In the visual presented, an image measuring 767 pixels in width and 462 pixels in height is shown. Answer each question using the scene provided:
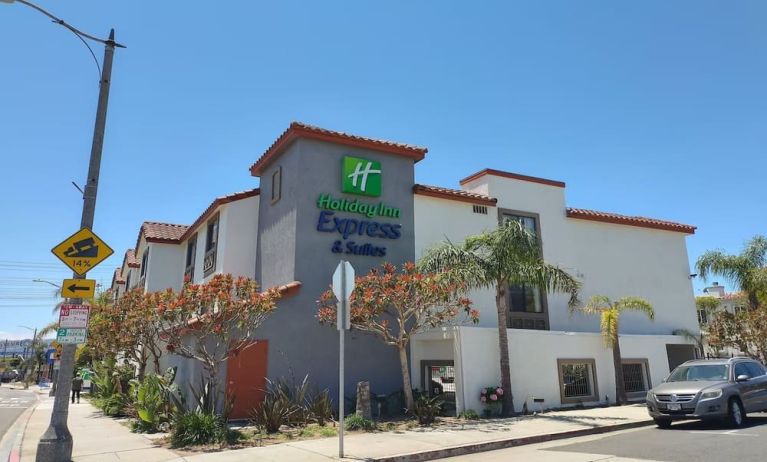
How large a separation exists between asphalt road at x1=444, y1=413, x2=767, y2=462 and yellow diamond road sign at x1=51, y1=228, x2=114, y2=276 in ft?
24.9

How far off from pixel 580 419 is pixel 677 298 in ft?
42.3

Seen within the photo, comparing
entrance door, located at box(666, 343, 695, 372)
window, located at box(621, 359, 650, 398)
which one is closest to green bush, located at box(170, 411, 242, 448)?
window, located at box(621, 359, 650, 398)

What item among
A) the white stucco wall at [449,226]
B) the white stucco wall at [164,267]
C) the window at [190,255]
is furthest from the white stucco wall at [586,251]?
the white stucco wall at [164,267]

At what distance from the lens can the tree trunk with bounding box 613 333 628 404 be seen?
18.0 meters

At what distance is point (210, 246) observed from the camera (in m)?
21.0

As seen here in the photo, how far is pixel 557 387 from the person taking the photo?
56.1 feet

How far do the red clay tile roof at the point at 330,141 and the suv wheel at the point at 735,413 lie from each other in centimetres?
1138

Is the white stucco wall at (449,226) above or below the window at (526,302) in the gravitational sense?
above

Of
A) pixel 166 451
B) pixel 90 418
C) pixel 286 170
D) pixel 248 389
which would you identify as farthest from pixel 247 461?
pixel 90 418

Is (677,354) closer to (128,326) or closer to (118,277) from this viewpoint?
(128,326)

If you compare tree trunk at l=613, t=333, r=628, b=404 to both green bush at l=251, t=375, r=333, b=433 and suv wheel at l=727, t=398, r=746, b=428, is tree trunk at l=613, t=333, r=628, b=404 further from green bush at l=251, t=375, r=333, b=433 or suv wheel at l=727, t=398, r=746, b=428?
green bush at l=251, t=375, r=333, b=433

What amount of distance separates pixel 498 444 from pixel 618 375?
9197 mm

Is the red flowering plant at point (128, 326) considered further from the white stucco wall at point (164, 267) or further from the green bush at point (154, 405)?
the white stucco wall at point (164, 267)

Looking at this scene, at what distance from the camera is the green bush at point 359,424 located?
12727 millimetres
